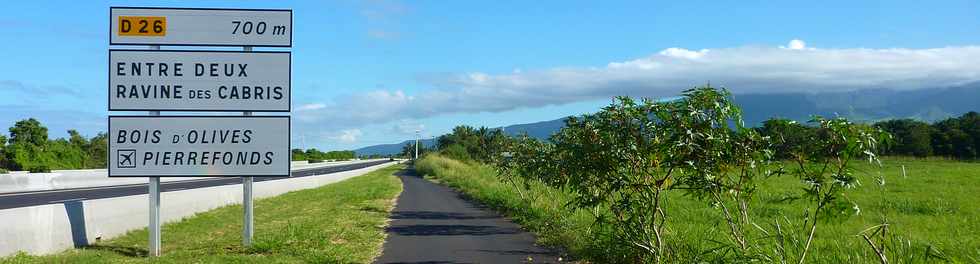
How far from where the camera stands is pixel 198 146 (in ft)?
36.0

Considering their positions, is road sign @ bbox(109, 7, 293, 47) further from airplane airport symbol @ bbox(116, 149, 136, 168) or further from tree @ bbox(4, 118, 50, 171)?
tree @ bbox(4, 118, 50, 171)

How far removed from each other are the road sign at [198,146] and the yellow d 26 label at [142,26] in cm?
129

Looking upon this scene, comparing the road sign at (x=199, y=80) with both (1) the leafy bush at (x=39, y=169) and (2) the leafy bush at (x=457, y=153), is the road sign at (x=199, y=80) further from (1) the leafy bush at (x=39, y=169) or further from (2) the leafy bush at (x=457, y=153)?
(2) the leafy bush at (x=457, y=153)

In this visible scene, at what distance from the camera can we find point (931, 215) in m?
16.9

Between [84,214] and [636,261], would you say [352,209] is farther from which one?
[636,261]

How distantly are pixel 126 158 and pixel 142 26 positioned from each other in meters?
2.04

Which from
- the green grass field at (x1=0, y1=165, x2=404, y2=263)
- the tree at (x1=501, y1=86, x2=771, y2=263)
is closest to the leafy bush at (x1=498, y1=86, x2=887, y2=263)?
the tree at (x1=501, y1=86, x2=771, y2=263)

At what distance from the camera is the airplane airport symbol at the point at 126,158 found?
10.7 meters

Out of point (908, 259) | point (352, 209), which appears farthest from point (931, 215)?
point (352, 209)

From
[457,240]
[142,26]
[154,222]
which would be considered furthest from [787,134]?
[142,26]

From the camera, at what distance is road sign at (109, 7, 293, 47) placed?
10.6m

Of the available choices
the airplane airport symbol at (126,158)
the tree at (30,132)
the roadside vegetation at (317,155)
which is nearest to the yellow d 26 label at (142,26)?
the airplane airport symbol at (126,158)

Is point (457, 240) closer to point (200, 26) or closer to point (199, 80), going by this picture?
point (199, 80)

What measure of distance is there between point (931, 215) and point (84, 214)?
18098mm
